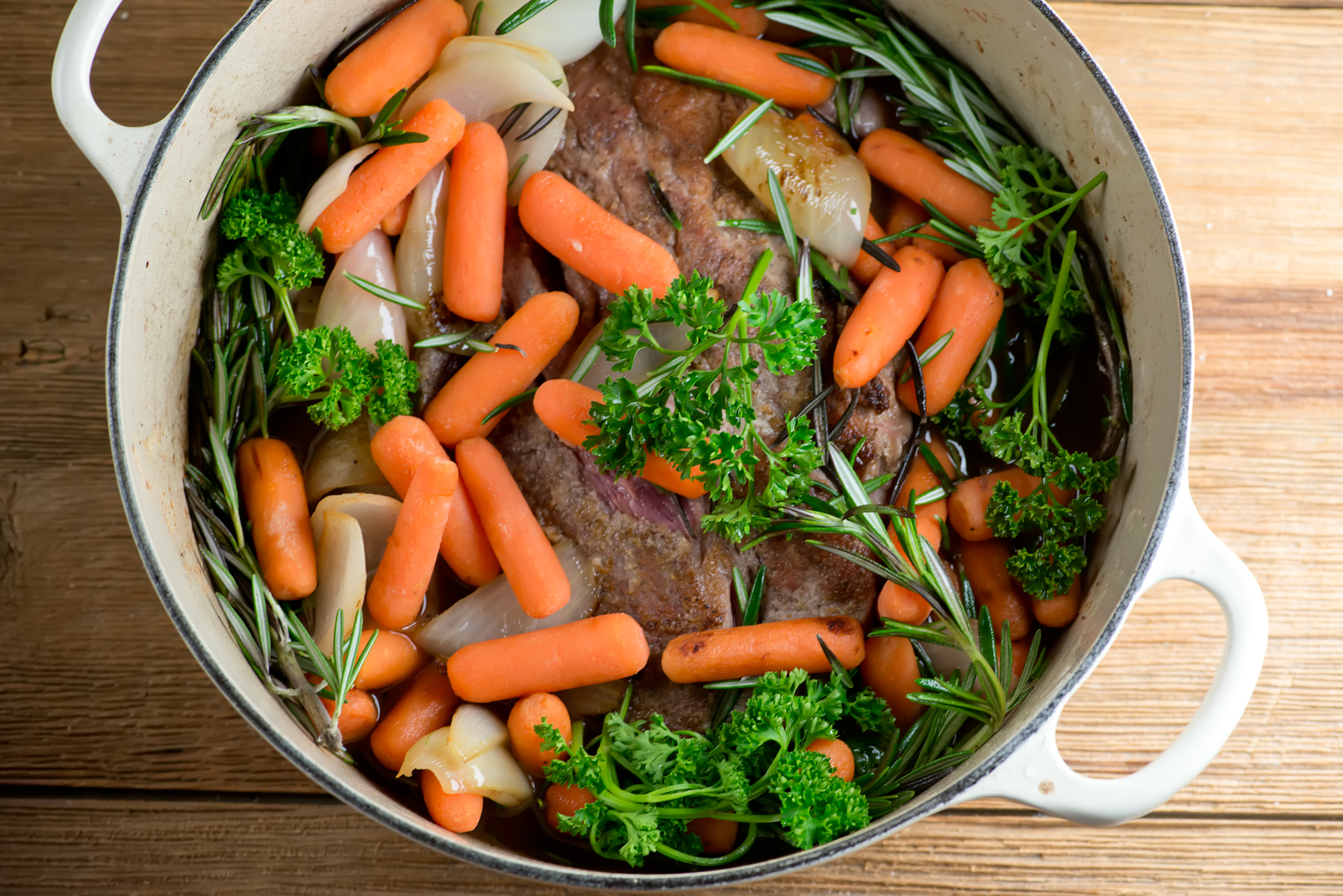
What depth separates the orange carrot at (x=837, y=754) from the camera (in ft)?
5.87

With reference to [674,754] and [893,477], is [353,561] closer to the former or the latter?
[674,754]

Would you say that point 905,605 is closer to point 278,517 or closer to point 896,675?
point 896,675

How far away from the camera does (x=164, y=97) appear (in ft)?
7.39

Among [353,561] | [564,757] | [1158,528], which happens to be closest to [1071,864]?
[1158,528]

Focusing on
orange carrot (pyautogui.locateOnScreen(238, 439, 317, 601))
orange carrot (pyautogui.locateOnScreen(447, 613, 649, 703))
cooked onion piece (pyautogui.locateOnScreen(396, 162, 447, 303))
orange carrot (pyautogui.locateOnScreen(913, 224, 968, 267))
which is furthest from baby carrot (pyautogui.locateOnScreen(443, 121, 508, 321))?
orange carrot (pyautogui.locateOnScreen(913, 224, 968, 267))

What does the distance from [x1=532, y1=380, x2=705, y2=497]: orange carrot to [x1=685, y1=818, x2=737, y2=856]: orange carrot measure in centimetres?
68

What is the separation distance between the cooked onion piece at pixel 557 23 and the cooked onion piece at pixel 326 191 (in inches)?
14.3

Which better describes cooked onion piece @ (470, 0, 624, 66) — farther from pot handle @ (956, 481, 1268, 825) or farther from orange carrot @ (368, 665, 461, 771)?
pot handle @ (956, 481, 1268, 825)

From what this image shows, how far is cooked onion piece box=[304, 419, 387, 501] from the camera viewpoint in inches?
77.7

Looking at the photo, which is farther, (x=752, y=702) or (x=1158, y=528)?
(x=752, y=702)

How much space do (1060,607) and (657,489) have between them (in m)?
0.88

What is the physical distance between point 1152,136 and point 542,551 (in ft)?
6.06

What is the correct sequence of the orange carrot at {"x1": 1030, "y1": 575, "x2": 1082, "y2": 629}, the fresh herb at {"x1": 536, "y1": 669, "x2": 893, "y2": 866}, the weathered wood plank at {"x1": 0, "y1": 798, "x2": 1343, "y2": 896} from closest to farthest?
the fresh herb at {"x1": 536, "y1": 669, "x2": 893, "y2": 866}
the orange carrot at {"x1": 1030, "y1": 575, "x2": 1082, "y2": 629}
the weathered wood plank at {"x1": 0, "y1": 798, "x2": 1343, "y2": 896}

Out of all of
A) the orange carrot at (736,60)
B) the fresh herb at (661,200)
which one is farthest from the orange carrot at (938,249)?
the fresh herb at (661,200)
